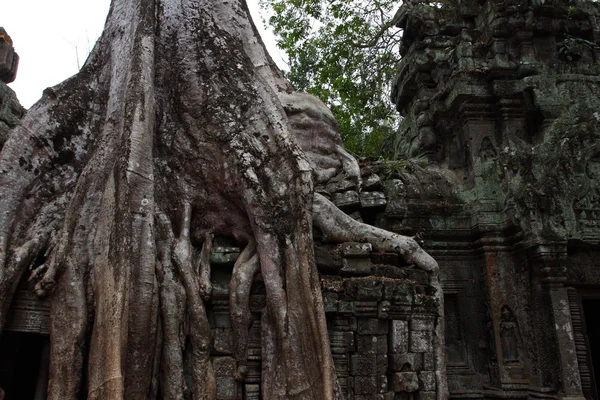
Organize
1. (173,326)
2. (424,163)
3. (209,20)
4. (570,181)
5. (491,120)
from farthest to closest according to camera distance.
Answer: (424,163)
(491,120)
(570,181)
(209,20)
(173,326)

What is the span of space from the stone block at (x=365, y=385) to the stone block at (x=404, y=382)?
179 mm

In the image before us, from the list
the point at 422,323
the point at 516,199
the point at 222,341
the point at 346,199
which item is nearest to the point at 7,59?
the point at 346,199

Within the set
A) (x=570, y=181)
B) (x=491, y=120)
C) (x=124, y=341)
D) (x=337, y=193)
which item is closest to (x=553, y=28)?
(x=491, y=120)

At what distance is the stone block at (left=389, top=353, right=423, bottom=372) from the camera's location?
3.78m

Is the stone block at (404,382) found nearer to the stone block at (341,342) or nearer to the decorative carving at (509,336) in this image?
the stone block at (341,342)

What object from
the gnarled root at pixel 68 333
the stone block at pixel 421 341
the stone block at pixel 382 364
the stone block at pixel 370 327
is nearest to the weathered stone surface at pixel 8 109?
the gnarled root at pixel 68 333

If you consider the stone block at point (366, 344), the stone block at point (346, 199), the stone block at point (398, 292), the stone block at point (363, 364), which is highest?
the stone block at point (346, 199)

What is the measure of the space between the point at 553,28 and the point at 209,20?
4.81 metres

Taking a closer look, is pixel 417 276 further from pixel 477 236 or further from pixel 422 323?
pixel 477 236

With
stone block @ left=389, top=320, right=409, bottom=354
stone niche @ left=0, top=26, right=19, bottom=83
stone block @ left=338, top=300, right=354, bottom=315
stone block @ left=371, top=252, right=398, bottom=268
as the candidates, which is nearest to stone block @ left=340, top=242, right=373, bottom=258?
stone block @ left=371, top=252, right=398, bottom=268

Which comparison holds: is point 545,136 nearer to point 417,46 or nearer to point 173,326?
point 417,46

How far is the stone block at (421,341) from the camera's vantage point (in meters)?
3.90

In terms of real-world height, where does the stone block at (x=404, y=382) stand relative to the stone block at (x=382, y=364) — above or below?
below

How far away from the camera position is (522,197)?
5.68 m
